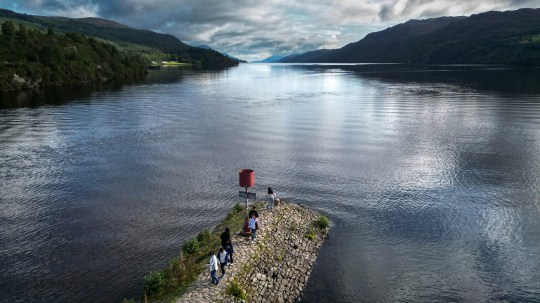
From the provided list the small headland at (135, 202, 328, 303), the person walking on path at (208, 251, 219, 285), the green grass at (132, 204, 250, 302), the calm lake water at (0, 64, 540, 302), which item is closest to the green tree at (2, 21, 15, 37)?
the calm lake water at (0, 64, 540, 302)

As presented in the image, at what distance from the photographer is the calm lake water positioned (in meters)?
30.2

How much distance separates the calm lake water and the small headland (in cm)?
177

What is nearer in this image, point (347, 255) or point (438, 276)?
point (438, 276)

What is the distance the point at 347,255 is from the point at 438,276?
7754 mm

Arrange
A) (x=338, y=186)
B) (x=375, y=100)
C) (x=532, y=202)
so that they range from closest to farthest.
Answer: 1. (x=532, y=202)
2. (x=338, y=186)
3. (x=375, y=100)

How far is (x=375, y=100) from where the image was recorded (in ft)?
446

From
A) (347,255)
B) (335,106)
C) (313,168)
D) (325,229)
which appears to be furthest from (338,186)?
(335,106)

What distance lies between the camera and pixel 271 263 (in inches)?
1187

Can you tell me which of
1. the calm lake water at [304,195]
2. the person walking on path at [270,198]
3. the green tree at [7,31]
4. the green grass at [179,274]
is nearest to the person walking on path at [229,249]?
the green grass at [179,274]

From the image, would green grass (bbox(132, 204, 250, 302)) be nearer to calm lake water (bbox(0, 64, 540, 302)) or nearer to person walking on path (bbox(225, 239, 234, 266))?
person walking on path (bbox(225, 239, 234, 266))

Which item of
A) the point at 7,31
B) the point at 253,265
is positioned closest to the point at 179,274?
the point at 253,265

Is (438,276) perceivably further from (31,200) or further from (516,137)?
(516,137)

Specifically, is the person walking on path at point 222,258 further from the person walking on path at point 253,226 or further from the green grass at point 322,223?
the green grass at point 322,223

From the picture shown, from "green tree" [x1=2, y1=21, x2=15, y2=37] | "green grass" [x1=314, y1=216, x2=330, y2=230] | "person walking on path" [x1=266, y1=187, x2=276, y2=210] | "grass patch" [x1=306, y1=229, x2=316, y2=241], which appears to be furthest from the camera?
"green tree" [x1=2, y1=21, x2=15, y2=37]
